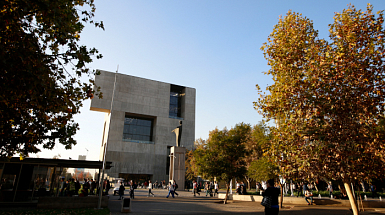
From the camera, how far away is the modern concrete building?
2196 inches

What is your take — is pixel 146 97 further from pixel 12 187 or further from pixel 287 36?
pixel 287 36

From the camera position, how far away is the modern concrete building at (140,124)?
183ft

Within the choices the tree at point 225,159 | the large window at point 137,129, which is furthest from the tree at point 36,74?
the large window at point 137,129

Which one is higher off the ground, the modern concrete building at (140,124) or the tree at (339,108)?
the modern concrete building at (140,124)

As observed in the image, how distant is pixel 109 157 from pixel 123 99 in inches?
553

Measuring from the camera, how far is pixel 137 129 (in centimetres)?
6225

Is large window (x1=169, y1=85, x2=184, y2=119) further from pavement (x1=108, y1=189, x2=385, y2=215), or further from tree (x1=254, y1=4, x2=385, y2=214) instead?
tree (x1=254, y1=4, x2=385, y2=214)

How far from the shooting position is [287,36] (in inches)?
472

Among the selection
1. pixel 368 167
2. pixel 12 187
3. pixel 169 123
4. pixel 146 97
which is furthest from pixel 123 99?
pixel 368 167

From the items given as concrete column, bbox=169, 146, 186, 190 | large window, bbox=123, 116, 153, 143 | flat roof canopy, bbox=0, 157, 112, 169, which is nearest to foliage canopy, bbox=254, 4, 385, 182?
flat roof canopy, bbox=0, 157, 112, 169

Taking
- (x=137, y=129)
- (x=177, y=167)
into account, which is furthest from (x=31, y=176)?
(x=137, y=129)

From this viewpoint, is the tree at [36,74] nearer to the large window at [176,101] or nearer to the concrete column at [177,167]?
the concrete column at [177,167]

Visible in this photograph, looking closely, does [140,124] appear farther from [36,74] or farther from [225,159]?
[36,74]

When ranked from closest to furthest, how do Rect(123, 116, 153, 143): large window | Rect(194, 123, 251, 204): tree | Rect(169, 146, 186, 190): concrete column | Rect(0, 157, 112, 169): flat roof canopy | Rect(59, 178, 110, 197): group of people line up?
Rect(0, 157, 112, 169): flat roof canopy, Rect(59, 178, 110, 197): group of people, Rect(194, 123, 251, 204): tree, Rect(169, 146, 186, 190): concrete column, Rect(123, 116, 153, 143): large window
